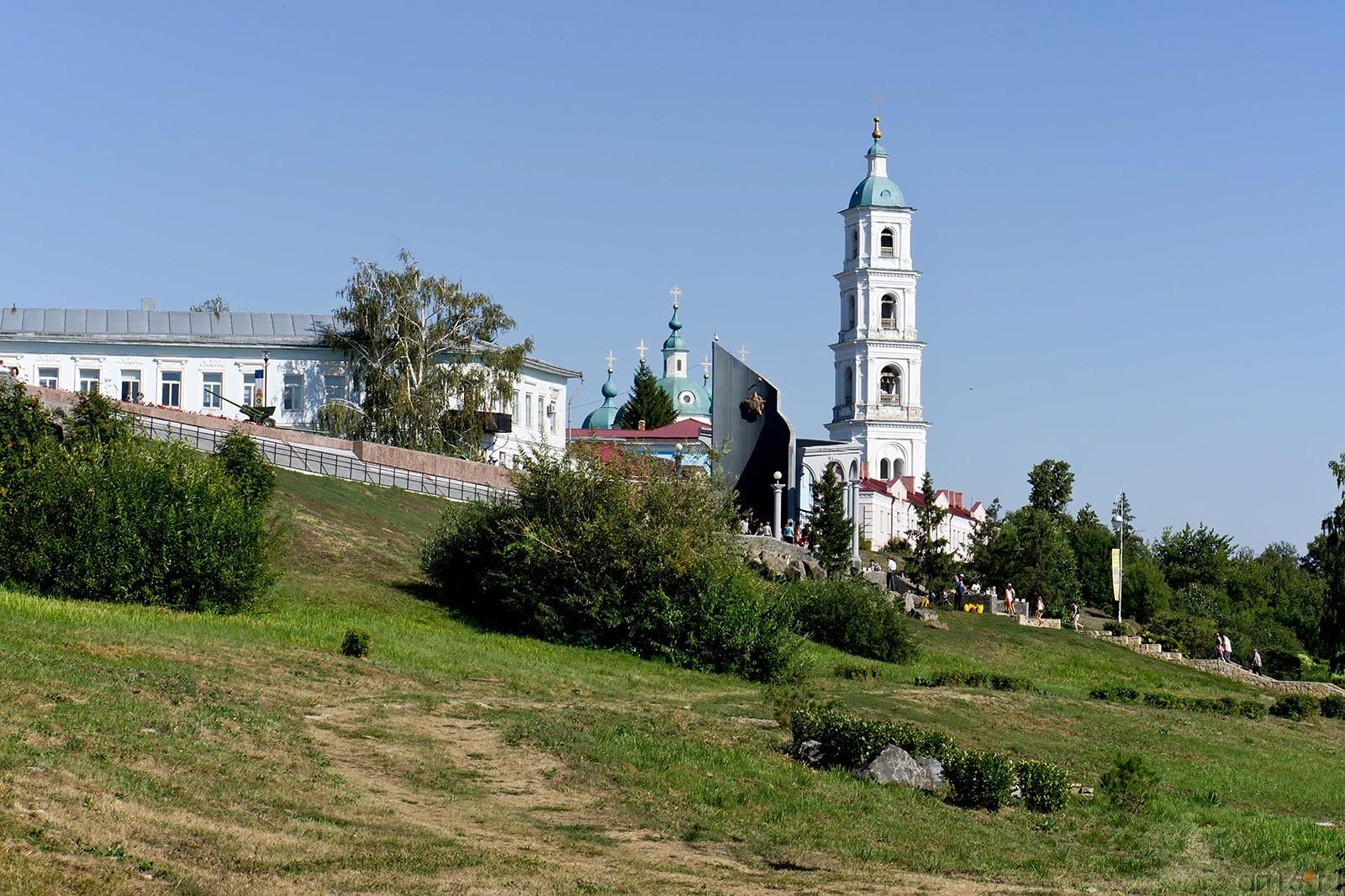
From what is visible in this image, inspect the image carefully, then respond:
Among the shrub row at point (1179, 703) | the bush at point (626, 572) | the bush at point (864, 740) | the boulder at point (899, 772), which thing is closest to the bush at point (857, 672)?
the bush at point (626, 572)

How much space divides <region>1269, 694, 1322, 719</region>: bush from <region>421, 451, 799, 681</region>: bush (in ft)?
40.2

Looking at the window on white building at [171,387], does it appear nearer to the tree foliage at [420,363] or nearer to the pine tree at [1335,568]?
the tree foliage at [420,363]

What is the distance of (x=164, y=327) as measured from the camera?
79.6 m

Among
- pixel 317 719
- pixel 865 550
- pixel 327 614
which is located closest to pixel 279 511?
pixel 327 614

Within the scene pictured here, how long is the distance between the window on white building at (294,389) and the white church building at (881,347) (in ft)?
150

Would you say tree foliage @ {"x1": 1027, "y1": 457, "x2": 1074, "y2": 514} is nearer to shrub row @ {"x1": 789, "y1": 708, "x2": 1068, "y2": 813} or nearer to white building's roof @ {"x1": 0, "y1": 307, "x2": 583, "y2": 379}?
white building's roof @ {"x1": 0, "y1": 307, "x2": 583, "y2": 379}

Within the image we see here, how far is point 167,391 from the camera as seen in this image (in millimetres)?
76875

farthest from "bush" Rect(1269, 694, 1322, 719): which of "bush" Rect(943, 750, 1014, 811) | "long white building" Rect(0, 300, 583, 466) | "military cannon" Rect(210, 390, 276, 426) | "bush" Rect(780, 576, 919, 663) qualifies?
"long white building" Rect(0, 300, 583, 466)

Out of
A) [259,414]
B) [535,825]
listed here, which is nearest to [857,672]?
[535,825]

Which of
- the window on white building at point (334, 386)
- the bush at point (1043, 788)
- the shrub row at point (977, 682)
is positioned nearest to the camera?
the bush at point (1043, 788)

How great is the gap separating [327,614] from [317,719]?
565 inches

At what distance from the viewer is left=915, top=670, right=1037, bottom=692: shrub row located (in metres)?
38.4

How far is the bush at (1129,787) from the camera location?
23.5 metres

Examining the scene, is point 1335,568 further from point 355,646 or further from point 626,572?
point 355,646
